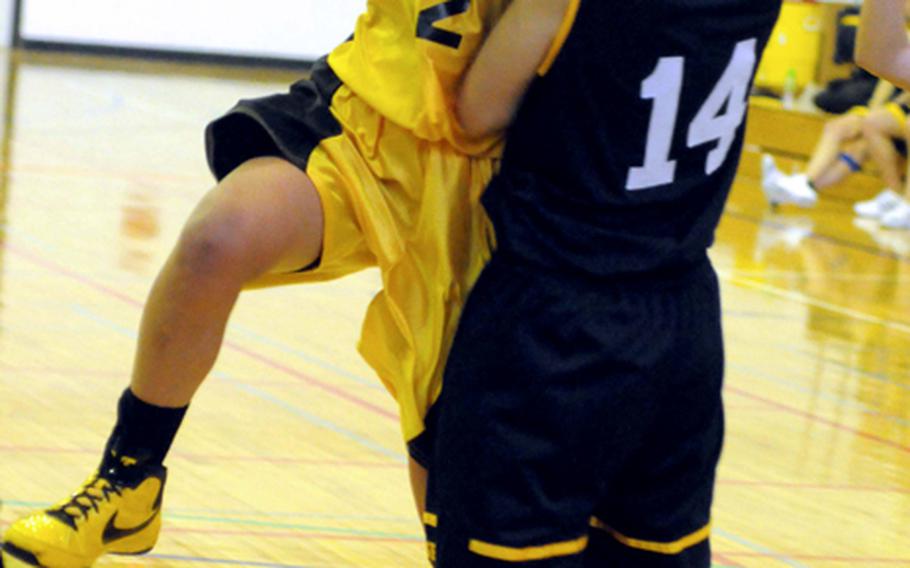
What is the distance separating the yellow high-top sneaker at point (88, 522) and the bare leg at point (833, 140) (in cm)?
521

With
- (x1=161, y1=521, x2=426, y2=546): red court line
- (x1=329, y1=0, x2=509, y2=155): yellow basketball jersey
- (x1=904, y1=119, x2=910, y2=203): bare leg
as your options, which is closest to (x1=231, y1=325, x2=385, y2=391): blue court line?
(x1=161, y1=521, x2=426, y2=546): red court line

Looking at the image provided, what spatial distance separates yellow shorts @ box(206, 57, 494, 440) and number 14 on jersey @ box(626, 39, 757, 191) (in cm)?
17

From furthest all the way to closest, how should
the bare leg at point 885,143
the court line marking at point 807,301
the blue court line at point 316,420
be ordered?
the bare leg at point 885,143 < the court line marking at point 807,301 < the blue court line at point 316,420

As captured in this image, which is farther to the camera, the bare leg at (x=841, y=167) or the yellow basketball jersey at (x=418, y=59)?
the bare leg at (x=841, y=167)

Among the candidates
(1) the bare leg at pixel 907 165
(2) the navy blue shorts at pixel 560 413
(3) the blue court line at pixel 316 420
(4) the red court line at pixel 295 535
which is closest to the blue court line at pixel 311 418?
(3) the blue court line at pixel 316 420

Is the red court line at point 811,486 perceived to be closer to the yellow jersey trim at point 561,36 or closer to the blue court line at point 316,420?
the blue court line at point 316,420

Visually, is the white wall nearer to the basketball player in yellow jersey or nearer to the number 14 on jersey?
the basketball player in yellow jersey

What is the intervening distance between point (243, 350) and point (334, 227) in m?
1.60

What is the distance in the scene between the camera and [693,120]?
1.56m

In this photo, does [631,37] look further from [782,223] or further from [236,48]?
[236,48]

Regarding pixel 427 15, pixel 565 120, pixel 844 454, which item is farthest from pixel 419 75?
pixel 844 454

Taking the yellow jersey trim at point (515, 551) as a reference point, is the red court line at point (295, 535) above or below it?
below

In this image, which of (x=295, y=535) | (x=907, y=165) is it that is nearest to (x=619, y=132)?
(x=295, y=535)

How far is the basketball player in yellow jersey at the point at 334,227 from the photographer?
157 centimetres
